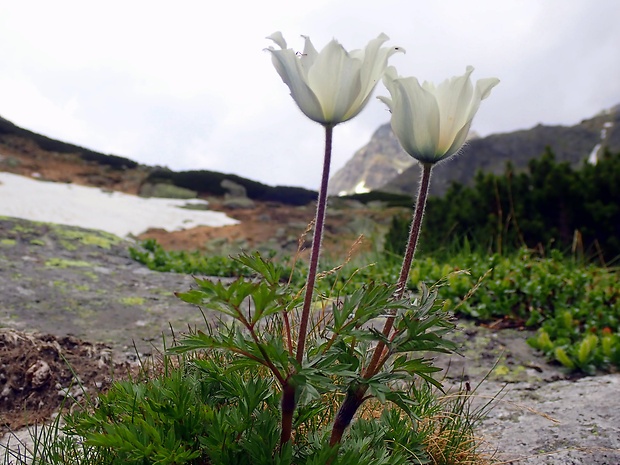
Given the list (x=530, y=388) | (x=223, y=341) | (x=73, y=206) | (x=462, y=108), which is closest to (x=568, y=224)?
(x=530, y=388)

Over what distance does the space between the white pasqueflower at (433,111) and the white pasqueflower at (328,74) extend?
101 millimetres

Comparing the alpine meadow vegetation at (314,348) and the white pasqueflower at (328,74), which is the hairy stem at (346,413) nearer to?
the alpine meadow vegetation at (314,348)

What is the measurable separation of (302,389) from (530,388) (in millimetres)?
2361

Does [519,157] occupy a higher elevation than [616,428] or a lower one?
higher

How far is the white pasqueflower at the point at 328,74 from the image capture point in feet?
4.35

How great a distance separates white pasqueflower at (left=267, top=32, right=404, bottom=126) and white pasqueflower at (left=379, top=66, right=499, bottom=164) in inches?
4.0

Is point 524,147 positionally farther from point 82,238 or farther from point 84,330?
point 84,330

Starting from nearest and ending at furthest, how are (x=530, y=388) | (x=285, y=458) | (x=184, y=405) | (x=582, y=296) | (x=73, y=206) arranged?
(x=285, y=458)
(x=184, y=405)
(x=530, y=388)
(x=582, y=296)
(x=73, y=206)

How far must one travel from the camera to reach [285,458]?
130cm

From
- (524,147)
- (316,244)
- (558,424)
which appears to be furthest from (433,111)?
(524,147)

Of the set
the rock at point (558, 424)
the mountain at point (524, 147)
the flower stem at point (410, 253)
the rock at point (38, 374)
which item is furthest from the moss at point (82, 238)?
the mountain at point (524, 147)

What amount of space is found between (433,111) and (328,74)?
314 millimetres

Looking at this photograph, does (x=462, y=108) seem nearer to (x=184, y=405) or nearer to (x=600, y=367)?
(x=184, y=405)

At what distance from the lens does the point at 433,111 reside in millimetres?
1416
